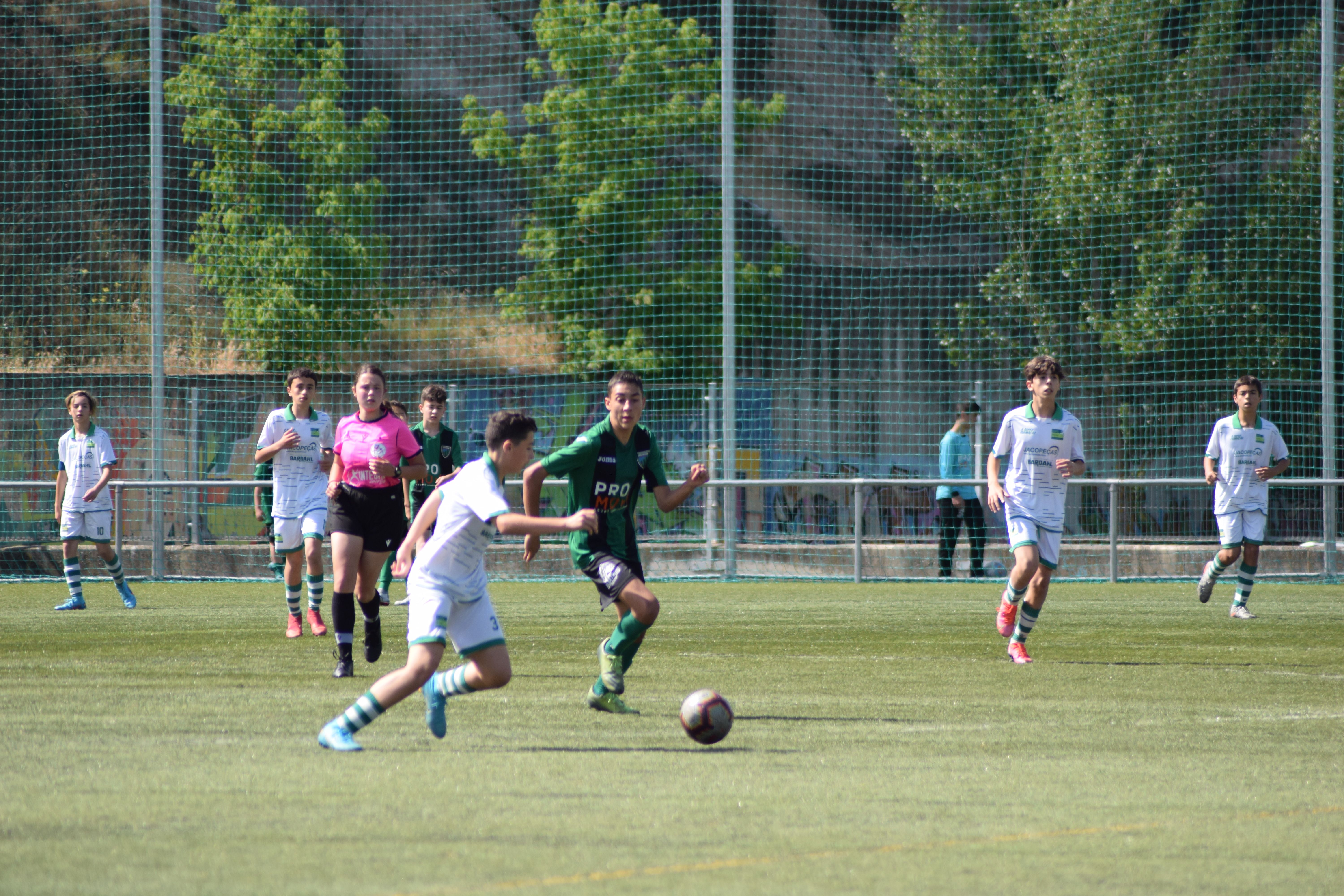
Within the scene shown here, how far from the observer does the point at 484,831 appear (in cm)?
505

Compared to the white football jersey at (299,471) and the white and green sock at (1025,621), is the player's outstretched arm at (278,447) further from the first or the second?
the white and green sock at (1025,621)

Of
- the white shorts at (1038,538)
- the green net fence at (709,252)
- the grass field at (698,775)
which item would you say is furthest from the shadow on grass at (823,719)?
the green net fence at (709,252)

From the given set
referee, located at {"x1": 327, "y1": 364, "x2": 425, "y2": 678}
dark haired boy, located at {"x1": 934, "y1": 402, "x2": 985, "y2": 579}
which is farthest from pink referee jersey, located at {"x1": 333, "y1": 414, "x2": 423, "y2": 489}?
dark haired boy, located at {"x1": 934, "y1": 402, "x2": 985, "y2": 579}

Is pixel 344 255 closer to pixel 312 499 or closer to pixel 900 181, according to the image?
pixel 900 181

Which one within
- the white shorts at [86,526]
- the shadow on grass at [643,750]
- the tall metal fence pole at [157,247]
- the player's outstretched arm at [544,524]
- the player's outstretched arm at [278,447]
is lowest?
the shadow on grass at [643,750]

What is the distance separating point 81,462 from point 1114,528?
1211 centimetres

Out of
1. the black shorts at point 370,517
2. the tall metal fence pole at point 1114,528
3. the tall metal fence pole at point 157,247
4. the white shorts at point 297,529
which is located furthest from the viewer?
the tall metal fence pole at point 157,247

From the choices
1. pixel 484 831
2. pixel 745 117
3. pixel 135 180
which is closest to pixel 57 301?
pixel 135 180

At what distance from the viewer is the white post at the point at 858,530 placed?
19.5 meters

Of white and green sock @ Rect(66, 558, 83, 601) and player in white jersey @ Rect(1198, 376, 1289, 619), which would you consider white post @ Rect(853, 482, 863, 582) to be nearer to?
player in white jersey @ Rect(1198, 376, 1289, 619)

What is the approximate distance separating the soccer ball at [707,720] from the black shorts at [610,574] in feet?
4.43

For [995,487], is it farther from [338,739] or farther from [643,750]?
[338,739]

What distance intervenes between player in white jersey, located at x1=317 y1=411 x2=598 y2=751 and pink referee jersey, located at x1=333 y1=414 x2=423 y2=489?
3.01 m

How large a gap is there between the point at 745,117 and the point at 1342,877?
103 feet
